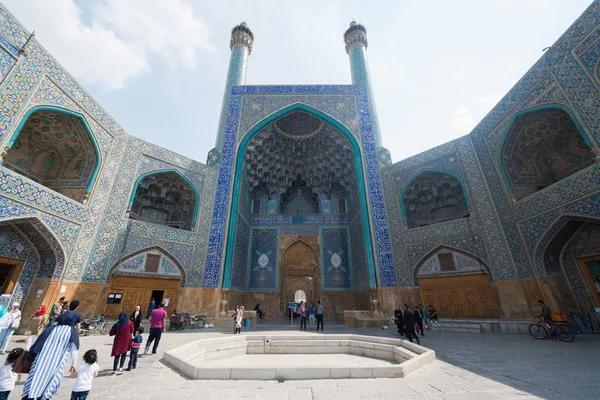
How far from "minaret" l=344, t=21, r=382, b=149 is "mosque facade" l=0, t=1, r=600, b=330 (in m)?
0.36

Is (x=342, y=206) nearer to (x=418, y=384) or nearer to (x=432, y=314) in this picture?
(x=432, y=314)

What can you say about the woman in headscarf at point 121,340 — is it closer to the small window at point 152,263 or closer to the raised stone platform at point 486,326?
the small window at point 152,263

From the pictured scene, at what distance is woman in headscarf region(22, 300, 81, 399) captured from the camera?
2.17 meters

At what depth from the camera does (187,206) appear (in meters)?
12.5

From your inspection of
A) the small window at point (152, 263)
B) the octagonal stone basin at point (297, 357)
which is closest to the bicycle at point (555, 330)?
the octagonal stone basin at point (297, 357)

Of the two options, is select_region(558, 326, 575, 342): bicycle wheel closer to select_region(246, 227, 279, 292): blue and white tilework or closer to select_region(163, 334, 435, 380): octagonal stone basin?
select_region(163, 334, 435, 380): octagonal stone basin

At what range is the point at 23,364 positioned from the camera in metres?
2.25

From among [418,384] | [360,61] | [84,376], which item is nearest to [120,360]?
[84,376]

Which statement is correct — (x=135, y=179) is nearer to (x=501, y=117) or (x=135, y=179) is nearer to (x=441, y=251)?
(x=441, y=251)

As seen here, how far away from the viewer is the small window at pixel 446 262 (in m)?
9.80

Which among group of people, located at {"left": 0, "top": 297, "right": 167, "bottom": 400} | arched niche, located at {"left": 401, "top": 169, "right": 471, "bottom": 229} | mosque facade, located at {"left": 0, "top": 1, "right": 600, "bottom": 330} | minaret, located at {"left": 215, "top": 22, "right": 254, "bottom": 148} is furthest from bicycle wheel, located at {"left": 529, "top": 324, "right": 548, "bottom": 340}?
minaret, located at {"left": 215, "top": 22, "right": 254, "bottom": 148}

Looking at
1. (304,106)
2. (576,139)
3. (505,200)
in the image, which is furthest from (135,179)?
(576,139)

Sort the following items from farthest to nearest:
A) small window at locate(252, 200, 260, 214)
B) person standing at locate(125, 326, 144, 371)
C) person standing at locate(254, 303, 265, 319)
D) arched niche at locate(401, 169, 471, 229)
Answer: small window at locate(252, 200, 260, 214), person standing at locate(254, 303, 265, 319), arched niche at locate(401, 169, 471, 229), person standing at locate(125, 326, 144, 371)

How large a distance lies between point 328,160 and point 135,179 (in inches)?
370
